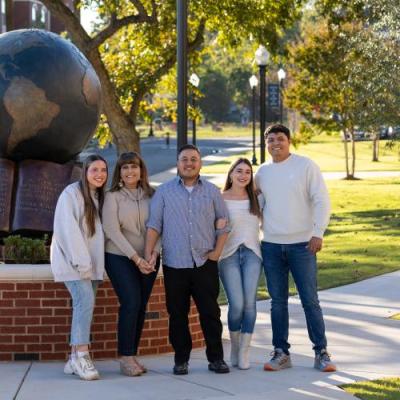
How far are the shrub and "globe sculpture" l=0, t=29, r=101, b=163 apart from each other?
126 cm

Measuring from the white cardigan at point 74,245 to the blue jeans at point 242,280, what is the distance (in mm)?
953

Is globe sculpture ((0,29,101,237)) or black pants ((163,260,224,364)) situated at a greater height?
globe sculpture ((0,29,101,237))

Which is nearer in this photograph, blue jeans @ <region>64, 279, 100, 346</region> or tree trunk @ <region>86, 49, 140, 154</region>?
blue jeans @ <region>64, 279, 100, 346</region>

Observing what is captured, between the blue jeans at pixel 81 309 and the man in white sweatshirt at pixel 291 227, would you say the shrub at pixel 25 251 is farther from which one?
the man in white sweatshirt at pixel 291 227

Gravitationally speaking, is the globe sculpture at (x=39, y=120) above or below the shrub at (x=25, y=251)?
above

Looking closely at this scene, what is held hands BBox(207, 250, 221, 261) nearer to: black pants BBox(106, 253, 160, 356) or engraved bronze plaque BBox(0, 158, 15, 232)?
black pants BBox(106, 253, 160, 356)

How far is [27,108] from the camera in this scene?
9883mm

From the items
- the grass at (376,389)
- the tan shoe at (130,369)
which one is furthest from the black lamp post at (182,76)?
the grass at (376,389)

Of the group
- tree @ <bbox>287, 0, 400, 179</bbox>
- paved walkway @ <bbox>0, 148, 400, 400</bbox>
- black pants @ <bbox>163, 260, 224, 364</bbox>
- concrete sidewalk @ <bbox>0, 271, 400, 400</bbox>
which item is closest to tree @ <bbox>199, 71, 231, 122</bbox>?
tree @ <bbox>287, 0, 400, 179</bbox>

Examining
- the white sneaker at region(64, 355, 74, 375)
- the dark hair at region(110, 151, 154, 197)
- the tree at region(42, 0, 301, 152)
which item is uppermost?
the tree at region(42, 0, 301, 152)

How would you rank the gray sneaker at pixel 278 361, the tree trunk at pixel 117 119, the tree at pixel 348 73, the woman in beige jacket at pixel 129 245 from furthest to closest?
the tree at pixel 348 73, the tree trunk at pixel 117 119, the gray sneaker at pixel 278 361, the woman in beige jacket at pixel 129 245

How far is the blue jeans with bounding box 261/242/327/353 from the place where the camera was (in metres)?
8.11

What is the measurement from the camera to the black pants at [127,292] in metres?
7.96

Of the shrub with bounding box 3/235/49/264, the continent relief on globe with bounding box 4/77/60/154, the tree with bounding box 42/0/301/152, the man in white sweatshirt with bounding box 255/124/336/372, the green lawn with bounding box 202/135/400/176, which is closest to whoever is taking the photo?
the man in white sweatshirt with bounding box 255/124/336/372
